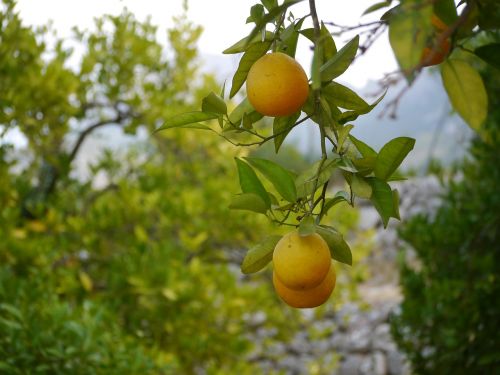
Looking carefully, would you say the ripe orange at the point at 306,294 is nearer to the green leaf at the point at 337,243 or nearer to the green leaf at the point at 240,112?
the green leaf at the point at 337,243

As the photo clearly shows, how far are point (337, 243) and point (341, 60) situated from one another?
0.16 meters

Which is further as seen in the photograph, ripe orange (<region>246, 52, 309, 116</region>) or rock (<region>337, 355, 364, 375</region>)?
rock (<region>337, 355, 364, 375</region>)

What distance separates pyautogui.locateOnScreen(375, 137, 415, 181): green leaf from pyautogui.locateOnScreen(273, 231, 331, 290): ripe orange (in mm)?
78

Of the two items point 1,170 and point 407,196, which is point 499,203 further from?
point 407,196

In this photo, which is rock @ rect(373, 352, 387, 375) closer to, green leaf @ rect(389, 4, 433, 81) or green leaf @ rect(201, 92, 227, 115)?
green leaf @ rect(201, 92, 227, 115)

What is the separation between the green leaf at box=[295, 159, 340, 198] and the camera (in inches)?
20.5

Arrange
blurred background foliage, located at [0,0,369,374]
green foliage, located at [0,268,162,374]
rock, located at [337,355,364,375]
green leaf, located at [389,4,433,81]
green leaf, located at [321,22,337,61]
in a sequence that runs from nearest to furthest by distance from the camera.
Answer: green leaf, located at [389,4,433,81], green leaf, located at [321,22,337,61], green foliage, located at [0,268,162,374], blurred background foliage, located at [0,0,369,374], rock, located at [337,355,364,375]

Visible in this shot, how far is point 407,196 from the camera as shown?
303 inches

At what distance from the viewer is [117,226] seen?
1.97 metres

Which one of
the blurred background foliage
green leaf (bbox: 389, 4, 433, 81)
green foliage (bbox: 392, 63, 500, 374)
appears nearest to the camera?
green leaf (bbox: 389, 4, 433, 81)

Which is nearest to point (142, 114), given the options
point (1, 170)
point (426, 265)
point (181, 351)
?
point (1, 170)

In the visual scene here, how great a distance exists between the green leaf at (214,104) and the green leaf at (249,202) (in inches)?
3.1

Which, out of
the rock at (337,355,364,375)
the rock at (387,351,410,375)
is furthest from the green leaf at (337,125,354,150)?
the rock at (337,355,364,375)

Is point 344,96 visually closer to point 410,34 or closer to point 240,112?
point 240,112
